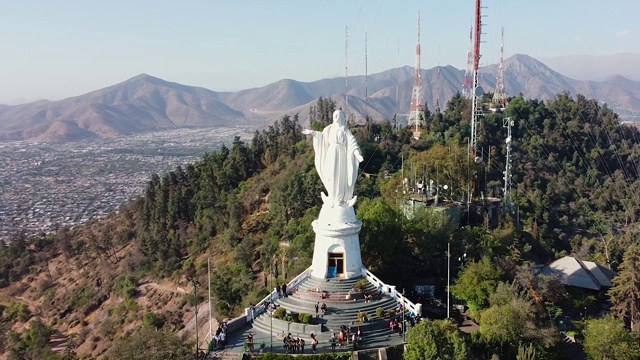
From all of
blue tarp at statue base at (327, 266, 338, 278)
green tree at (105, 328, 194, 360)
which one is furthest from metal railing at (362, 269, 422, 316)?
green tree at (105, 328, 194, 360)

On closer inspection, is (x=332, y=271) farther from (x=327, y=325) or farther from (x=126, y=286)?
(x=126, y=286)

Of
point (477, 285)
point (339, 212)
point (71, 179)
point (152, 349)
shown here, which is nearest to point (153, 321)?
point (339, 212)

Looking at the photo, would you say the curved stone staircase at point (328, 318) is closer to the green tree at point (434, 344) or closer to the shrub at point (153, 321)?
the green tree at point (434, 344)

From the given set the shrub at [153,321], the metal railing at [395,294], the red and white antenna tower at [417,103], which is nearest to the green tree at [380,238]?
the metal railing at [395,294]

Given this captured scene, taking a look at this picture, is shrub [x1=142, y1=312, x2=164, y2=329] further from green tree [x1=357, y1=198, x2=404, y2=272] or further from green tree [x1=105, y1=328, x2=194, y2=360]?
green tree [x1=105, y1=328, x2=194, y2=360]

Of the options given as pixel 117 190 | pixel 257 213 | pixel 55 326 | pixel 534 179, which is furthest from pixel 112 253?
pixel 117 190

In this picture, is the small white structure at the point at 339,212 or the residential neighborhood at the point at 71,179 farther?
the residential neighborhood at the point at 71,179

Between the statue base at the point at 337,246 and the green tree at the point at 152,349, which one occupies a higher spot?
the statue base at the point at 337,246
